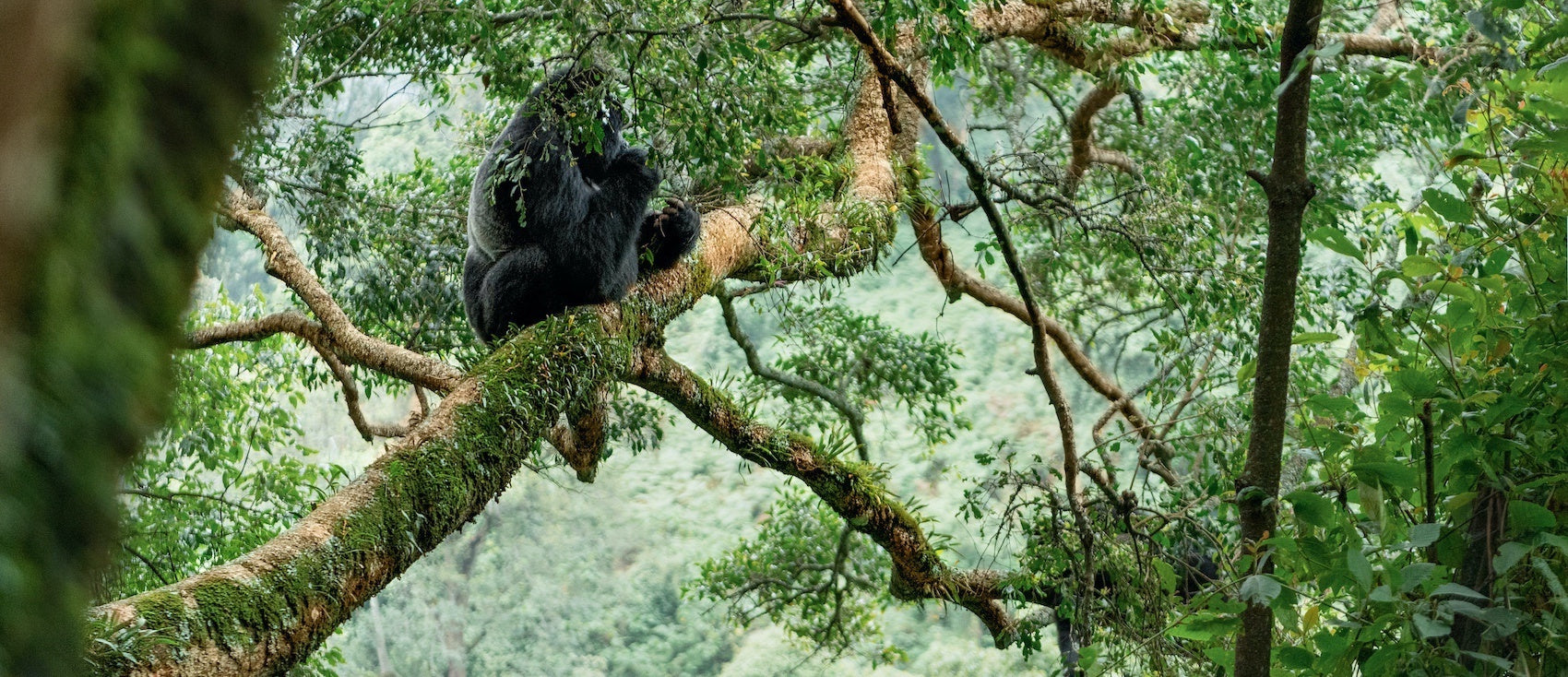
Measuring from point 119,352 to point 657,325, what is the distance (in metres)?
3.37

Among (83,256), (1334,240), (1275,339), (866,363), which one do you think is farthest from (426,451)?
(866,363)

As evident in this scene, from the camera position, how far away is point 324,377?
558 centimetres

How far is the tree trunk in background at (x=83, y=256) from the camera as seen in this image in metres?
0.33

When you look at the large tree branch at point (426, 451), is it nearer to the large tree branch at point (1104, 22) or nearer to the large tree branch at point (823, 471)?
the large tree branch at point (823, 471)

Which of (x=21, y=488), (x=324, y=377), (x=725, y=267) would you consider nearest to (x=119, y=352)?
(x=21, y=488)

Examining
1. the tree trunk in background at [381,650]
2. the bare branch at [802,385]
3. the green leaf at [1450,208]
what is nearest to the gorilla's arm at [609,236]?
the bare branch at [802,385]

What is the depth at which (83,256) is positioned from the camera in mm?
354

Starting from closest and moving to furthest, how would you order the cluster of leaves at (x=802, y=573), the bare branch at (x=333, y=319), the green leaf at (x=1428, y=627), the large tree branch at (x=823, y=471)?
1. the green leaf at (x=1428, y=627)
2. the large tree branch at (x=823, y=471)
3. the bare branch at (x=333, y=319)
4. the cluster of leaves at (x=802, y=573)

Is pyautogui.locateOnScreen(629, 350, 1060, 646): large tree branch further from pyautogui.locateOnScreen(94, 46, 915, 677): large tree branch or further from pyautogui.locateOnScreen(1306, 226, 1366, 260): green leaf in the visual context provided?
pyautogui.locateOnScreen(1306, 226, 1366, 260): green leaf

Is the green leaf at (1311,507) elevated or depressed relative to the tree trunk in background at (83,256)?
elevated

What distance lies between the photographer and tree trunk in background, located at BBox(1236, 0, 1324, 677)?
155cm

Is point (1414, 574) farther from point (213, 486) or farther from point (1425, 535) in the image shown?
point (213, 486)

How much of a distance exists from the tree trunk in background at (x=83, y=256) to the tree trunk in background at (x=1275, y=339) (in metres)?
1.46

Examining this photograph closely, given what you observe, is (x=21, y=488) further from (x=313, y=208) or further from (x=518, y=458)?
(x=313, y=208)
